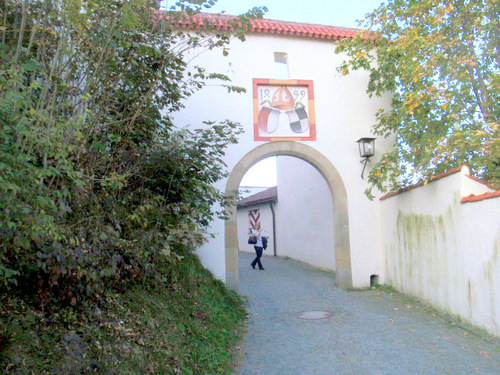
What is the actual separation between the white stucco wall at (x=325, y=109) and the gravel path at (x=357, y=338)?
1316mm

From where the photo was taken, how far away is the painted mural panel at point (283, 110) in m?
9.28

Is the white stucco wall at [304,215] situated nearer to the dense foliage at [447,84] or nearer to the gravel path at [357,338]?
the gravel path at [357,338]

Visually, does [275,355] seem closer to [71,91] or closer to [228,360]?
[228,360]

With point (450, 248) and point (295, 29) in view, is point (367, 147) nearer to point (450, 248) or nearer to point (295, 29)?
point (295, 29)

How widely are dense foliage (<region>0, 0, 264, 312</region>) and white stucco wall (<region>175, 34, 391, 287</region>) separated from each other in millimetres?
3590

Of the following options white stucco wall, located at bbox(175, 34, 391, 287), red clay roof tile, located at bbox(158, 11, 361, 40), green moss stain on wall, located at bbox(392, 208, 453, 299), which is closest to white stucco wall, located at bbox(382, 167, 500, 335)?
green moss stain on wall, located at bbox(392, 208, 453, 299)

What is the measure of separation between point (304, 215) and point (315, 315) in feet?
24.2

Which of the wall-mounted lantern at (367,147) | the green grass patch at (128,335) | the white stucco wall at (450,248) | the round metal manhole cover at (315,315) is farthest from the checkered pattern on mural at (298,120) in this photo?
the green grass patch at (128,335)

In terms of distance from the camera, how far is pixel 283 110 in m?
9.43

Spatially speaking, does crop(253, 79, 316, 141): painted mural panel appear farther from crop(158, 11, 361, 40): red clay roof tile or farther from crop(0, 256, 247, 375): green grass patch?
crop(0, 256, 247, 375): green grass patch

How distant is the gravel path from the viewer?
4742mm

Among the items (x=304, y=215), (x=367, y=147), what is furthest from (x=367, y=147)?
(x=304, y=215)

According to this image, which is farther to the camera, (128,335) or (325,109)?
(325,109)

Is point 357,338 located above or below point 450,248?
below
